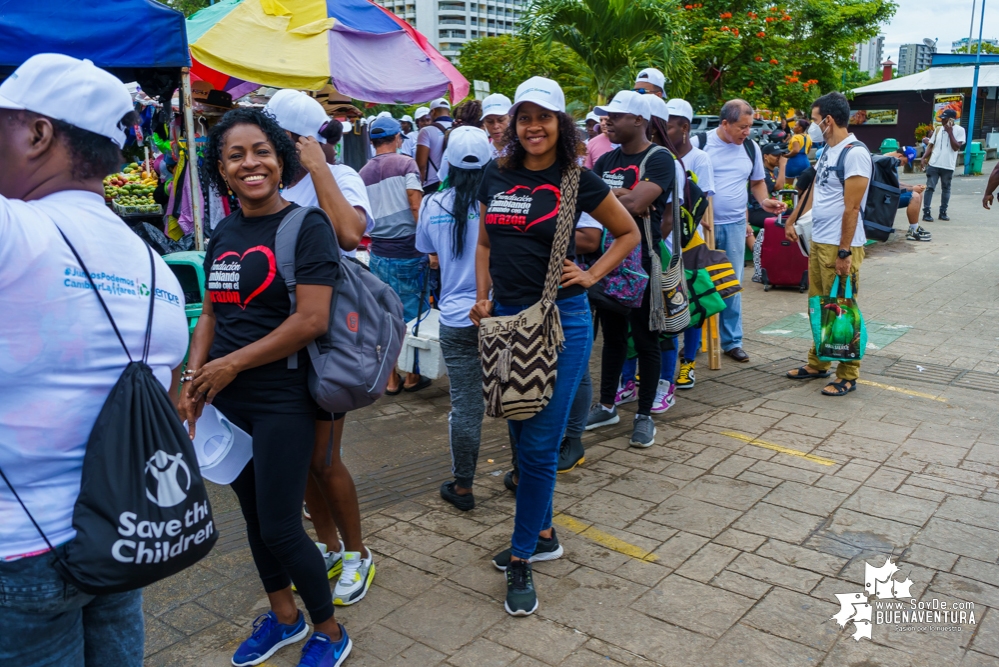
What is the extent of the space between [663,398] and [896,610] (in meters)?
2.53

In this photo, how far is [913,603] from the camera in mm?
3336

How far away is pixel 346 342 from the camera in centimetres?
287

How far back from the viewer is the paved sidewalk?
123 inches

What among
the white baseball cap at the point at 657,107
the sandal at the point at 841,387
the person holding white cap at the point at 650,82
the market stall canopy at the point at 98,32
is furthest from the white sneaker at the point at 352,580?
the person holding white cap at the point at 650,82

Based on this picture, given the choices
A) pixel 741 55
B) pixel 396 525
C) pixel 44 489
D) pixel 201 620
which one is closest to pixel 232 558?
pixel 201 620

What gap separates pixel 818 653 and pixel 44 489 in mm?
2571

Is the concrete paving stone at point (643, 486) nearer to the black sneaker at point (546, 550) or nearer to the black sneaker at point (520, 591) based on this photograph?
the black sneaker at point (546, 550)

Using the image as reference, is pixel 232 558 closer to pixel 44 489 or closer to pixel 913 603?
pixel 44 489

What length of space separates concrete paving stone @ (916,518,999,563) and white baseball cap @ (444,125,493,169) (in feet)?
8.90

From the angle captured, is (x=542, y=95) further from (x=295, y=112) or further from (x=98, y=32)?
(x=98, y=32)

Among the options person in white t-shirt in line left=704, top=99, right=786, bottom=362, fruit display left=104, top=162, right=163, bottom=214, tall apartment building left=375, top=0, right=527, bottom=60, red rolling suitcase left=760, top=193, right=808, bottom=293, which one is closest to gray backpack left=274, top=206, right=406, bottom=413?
person in white t-shirt in line left=704, top=99, right=786, bottom=362

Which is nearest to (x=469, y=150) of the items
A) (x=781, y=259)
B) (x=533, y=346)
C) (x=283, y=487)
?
(x=533, y=346)

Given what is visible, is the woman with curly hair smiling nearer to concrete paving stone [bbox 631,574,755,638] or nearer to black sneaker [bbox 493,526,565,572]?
black sneaker [bbox 493,526,565,572]

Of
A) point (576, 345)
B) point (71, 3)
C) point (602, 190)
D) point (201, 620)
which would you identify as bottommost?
point (201, 620)
